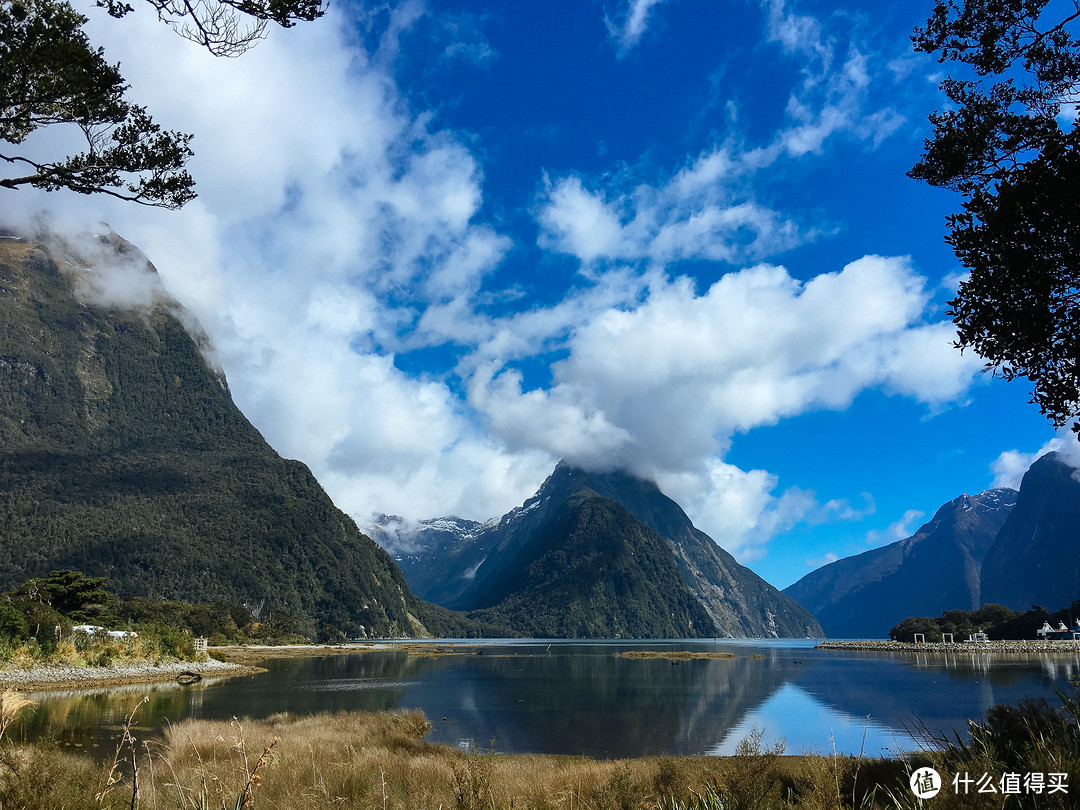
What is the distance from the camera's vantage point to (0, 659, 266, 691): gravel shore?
3622 cm

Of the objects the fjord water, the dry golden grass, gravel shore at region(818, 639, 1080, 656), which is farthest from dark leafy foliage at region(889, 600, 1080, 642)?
the dry golden grass

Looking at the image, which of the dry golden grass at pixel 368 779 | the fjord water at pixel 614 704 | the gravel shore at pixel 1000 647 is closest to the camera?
the dry golden grass at pixel 368 779

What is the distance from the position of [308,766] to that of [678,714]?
85.4 feet

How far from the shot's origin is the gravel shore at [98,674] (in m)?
36.2

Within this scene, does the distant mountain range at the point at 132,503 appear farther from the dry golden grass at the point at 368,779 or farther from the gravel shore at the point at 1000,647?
the dry golden grass at the point at 368,779

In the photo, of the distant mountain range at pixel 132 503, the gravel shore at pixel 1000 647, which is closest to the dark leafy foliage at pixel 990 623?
the gravel shore at pixel 1000 647

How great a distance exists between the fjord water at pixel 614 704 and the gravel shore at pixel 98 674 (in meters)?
2.31

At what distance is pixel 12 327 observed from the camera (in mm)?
182500

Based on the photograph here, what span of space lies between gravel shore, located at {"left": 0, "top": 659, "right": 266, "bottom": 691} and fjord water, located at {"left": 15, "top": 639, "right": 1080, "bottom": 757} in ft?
7.58

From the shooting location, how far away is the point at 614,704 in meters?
38.5

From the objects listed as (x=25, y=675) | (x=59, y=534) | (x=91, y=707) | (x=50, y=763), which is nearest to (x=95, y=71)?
(x=50, y=763)

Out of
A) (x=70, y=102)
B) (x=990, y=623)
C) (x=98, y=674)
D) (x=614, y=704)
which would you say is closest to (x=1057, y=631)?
(x=990, y=623)

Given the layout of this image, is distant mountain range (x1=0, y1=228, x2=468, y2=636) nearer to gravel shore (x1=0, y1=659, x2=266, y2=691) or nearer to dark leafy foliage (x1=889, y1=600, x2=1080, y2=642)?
gravel shore (x1=0, y1=659, x2=266, y2=691)

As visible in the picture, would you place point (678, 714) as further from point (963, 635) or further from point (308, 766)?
point (963, 635)
